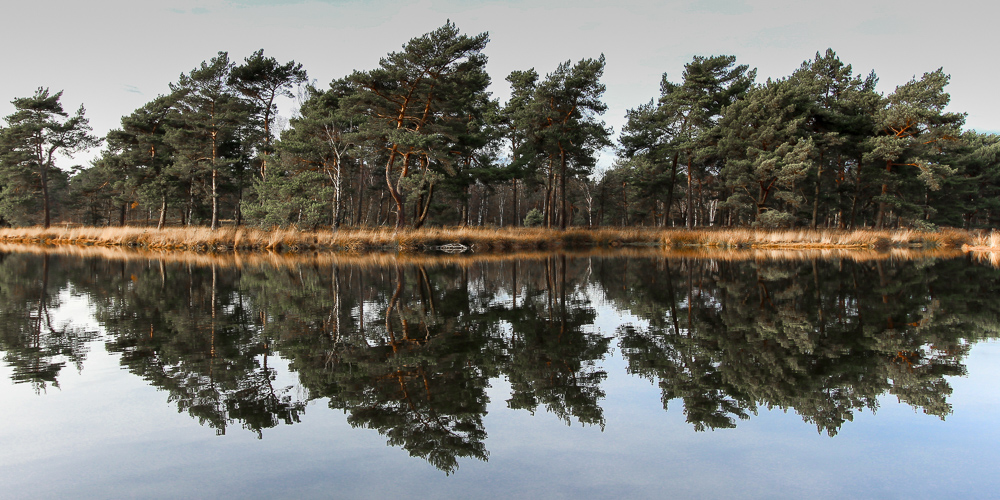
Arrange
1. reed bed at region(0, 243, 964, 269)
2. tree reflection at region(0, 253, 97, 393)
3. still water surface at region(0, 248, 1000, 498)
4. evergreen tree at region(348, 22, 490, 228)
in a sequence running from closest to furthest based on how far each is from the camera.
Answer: still water surface at region(0, 248, 1000, 498) < tree reflection at region(0, 253, 97, 393) < reed bed at region(0, 243, 964, 269) < evergreen tree at region(348, 22, 490, 228)

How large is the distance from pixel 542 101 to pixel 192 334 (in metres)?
26.9

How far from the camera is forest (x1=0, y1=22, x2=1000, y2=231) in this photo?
27969 millimetres

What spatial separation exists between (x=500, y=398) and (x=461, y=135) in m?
26.2

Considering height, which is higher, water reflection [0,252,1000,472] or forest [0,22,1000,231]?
forest [0,22,1000,231]

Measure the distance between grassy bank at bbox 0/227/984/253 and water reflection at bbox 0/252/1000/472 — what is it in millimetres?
13713

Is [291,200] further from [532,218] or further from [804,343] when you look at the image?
[804,343]

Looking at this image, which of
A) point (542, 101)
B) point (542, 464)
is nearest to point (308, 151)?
point (542, 101)

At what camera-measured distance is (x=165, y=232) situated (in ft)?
101

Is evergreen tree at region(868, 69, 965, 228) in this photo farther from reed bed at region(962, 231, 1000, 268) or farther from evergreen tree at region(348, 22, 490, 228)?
evergreen tree at region(348, 22, 490, 228)

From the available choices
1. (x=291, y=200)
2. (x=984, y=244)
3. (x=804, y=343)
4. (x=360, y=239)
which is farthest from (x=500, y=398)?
(x=984, y=244)

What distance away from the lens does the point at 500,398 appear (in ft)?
15.6

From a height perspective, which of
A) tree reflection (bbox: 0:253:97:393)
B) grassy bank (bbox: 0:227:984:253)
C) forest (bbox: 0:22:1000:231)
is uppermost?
forest (bbox: 0:22:1000:231)

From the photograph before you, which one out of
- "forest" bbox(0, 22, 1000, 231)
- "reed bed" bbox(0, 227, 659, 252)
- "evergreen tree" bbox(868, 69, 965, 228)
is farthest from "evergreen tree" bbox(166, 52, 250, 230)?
"evergreen tree" bbox(868, 69, 965, 228)

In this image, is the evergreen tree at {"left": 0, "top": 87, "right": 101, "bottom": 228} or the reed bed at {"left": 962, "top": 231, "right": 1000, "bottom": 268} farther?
the evergreen tree at {"left": 0, "top": 87, "right": 101, "bottom": 228}
